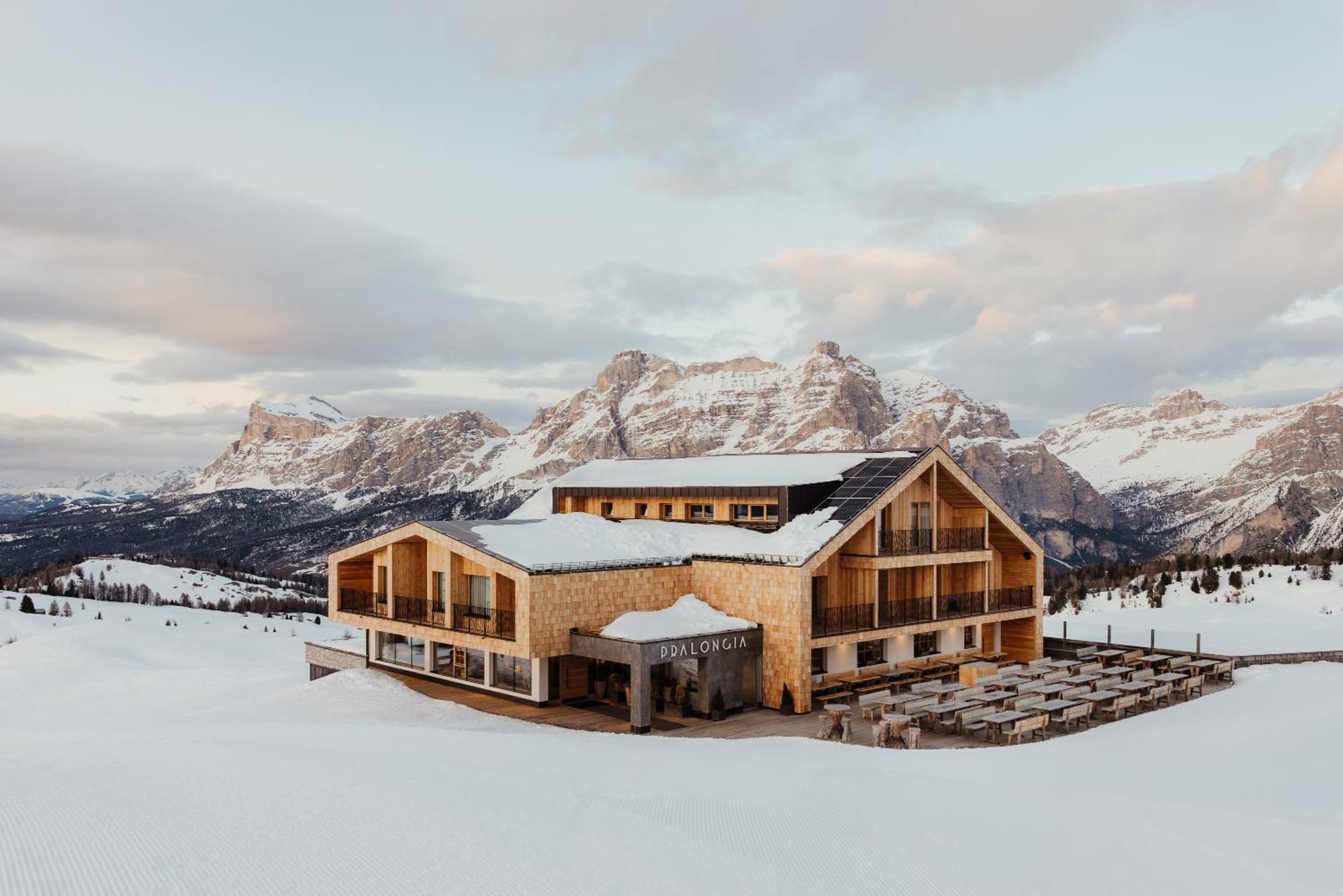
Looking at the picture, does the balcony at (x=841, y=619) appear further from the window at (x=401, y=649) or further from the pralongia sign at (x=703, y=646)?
the window at (x=401, y=649)

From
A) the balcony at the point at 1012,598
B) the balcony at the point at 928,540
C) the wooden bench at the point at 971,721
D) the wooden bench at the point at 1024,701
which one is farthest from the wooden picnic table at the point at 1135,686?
the balcony at the point at 928,540

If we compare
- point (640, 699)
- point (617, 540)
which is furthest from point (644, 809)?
point (617, 540)

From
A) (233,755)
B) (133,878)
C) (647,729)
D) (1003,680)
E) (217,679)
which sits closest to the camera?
(133,878)

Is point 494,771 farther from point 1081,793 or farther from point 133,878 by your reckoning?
point 1081,793

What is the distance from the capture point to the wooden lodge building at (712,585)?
25.2 meters

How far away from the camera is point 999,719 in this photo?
21.6m

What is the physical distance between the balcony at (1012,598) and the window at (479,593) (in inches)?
697

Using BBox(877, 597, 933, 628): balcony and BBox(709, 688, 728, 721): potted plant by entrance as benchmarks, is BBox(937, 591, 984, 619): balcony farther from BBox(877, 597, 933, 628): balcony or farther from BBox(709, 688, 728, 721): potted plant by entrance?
BBox(709, 688, 728, 721): potted plant by entrance

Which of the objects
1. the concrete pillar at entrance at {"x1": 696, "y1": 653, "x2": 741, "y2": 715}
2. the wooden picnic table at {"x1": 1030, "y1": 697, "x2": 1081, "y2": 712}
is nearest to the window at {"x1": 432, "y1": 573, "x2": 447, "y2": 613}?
the concrete pillar at entrance at {"x1": 696, "y1": 653, "x2": 741, "y2": 715}

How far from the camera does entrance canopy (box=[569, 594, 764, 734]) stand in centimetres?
2334

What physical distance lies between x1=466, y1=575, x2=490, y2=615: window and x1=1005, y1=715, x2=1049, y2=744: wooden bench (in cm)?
1492

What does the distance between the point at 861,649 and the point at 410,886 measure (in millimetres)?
21975

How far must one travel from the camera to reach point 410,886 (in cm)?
958

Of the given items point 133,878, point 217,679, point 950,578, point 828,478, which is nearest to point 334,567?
point 217,679
